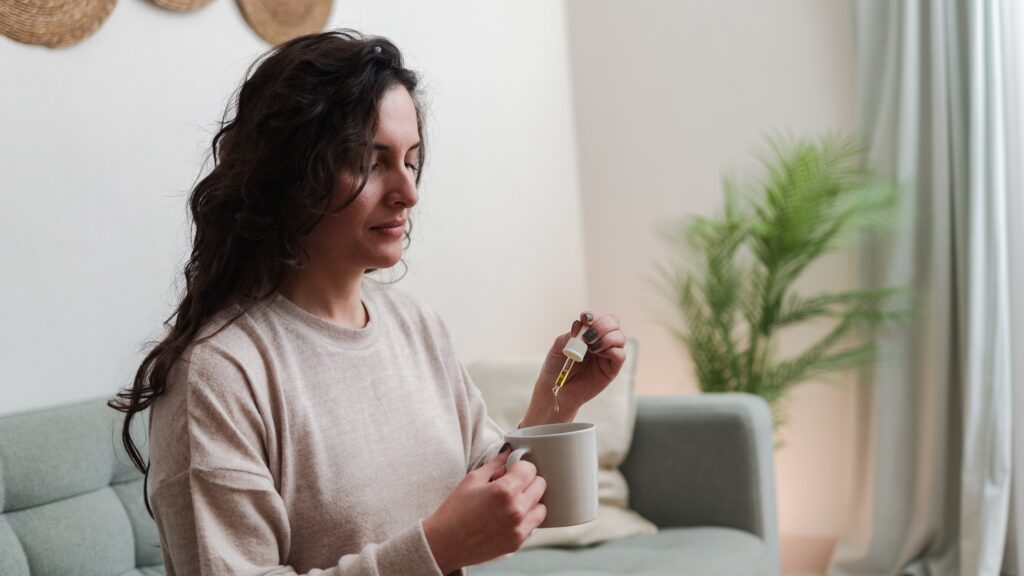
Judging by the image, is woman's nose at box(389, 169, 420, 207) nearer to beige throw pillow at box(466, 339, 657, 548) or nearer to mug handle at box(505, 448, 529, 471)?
mug handle at box(505, 448, 529, 471)

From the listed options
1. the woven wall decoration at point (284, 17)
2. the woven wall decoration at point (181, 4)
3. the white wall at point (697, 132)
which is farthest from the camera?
the white wall at point (697, 132)

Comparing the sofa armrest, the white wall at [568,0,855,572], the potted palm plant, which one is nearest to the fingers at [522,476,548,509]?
the sofa armrest

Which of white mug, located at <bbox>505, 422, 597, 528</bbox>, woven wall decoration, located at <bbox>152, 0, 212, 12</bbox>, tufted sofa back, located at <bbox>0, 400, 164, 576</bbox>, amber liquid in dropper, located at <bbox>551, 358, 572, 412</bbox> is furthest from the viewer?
woven wall decoration, located at <bbox>152, 0, 212, 12</bbox>

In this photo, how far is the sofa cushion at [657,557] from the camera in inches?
79.1

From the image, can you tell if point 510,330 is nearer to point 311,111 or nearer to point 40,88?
point 40,88

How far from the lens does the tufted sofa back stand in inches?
56.9

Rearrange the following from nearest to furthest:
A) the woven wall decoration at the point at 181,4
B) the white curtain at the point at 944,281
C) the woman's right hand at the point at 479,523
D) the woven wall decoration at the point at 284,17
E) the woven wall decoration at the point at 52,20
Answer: the woman's right hand at the point at 479,523 → the woven wall decoration at the point at 52,20 → the woven wall decoration at the point at 181,4 → the woven wall decoration at the point at 284,17 → the white curtain at the point at 944,281

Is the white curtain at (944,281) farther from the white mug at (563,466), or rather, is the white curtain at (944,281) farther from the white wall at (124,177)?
the white mug at (563,466)

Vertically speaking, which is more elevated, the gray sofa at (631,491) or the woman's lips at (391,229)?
the woman's lips at (391,229)

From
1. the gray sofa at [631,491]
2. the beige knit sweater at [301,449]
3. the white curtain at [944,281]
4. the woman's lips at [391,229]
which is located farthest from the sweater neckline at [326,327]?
the white curtain at [944,281]

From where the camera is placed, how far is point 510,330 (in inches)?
123

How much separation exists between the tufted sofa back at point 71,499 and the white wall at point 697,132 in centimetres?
215

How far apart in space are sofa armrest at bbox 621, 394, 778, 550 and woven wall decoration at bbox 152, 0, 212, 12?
1.26 metres

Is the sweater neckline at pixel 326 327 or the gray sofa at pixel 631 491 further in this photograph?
the gray sofa at pixel 631 491
